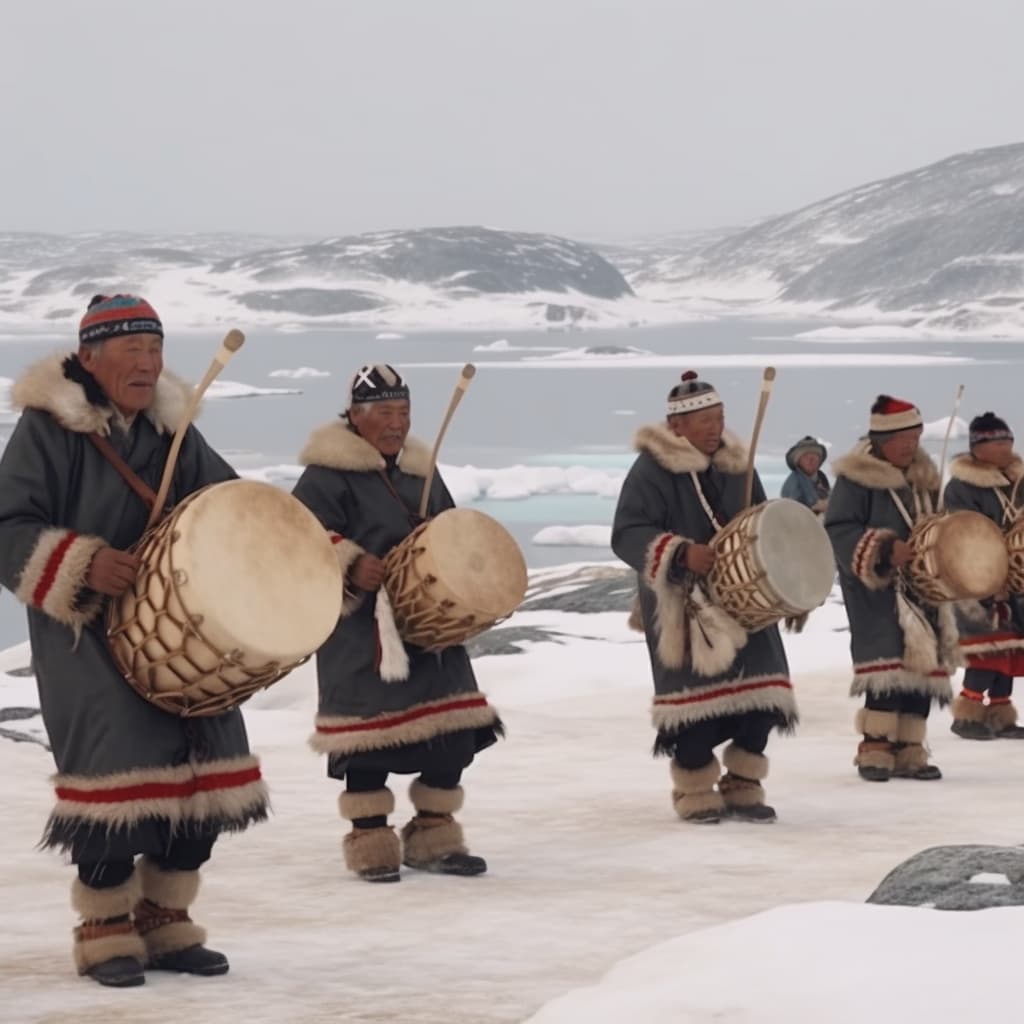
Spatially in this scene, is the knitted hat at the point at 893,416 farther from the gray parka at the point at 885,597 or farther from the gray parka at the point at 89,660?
the gray parka at the point at 89,660

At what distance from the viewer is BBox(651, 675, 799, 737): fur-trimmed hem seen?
6.96 metres

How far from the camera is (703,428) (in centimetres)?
711

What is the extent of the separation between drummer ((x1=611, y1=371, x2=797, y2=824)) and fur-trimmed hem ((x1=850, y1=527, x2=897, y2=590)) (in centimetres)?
81

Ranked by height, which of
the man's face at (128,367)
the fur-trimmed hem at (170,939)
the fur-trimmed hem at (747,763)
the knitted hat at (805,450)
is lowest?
the fur-trimmed hem at (747,763)

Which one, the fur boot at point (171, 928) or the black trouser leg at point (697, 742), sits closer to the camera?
the fur boot at point (171, 928)

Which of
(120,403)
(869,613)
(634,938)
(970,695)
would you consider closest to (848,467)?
(869,613)

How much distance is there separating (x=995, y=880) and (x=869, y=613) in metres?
3.61

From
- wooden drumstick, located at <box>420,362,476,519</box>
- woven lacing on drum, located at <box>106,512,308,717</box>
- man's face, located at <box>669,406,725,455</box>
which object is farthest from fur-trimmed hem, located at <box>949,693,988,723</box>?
woven lacing on drum, located at <box>106,512,308,717</box>

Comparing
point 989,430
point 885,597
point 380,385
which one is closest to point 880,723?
point 885,597

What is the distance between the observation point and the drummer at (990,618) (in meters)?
9.14

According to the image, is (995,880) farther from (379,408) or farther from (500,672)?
(500,672)

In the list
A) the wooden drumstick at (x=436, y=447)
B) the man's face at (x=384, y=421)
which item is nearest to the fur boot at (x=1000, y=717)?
the wooden drumstick at (x=436, y=447)

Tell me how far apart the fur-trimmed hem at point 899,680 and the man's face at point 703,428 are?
54.6 inches

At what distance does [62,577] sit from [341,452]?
1925 mm
